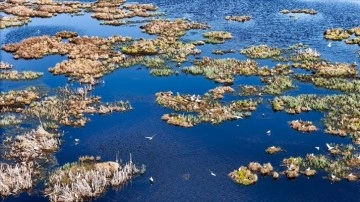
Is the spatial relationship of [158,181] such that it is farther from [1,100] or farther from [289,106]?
[1,100]

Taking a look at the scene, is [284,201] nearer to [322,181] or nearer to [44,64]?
[322,181]

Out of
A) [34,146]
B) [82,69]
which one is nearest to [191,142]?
[34,146]

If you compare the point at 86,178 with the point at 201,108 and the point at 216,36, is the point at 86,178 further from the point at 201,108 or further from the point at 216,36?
the point at 216,36

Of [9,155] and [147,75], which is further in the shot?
[147,75]

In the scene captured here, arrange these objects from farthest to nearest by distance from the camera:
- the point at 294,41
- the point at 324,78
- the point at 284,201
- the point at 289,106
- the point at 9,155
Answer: the point at 294,41 < the point at 324,78 < the point at 289,106 < the point at 9,155 < the point at 284,201

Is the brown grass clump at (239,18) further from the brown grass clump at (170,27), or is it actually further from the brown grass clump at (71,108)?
the brown grass clump at (71,108)

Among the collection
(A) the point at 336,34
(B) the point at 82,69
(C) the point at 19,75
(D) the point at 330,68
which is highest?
(D) the point at 330,68

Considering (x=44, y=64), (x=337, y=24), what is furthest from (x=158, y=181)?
(x=337, y=24)

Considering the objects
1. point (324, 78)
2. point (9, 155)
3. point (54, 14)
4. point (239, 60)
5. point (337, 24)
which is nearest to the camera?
point (9, 155)

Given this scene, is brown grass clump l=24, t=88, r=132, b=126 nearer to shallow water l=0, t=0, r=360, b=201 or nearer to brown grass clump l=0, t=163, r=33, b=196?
shallow water l=0, t=0, r=360, b=201

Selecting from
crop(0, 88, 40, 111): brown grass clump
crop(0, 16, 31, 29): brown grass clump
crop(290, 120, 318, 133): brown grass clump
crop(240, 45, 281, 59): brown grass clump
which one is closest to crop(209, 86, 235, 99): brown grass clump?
crop(290, 120, 318, 133): brown grass clump
